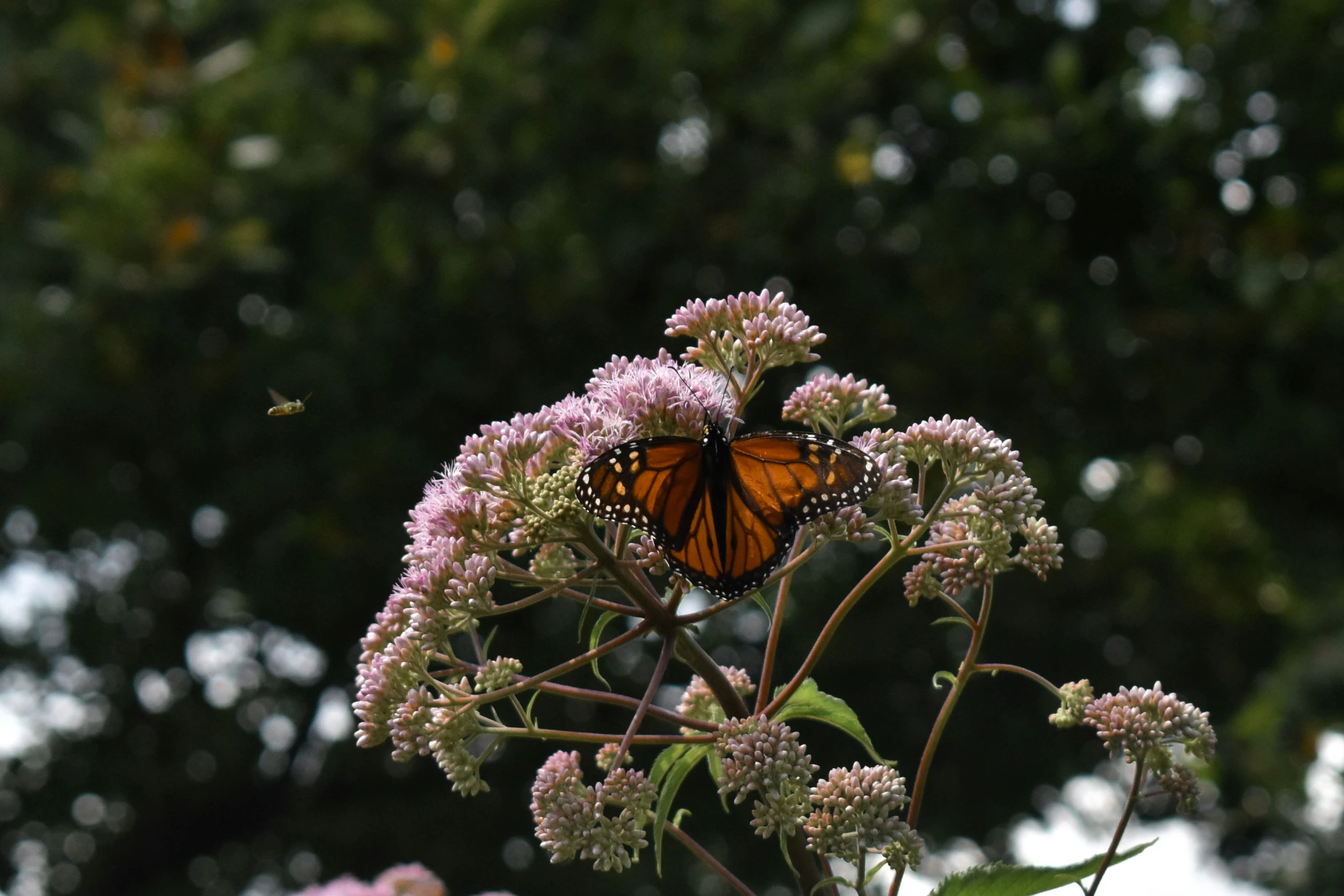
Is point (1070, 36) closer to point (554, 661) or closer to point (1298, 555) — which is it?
point (1298, 555)

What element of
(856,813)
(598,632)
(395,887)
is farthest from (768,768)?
(395,887)

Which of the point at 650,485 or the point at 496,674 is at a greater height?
the point at 650,485

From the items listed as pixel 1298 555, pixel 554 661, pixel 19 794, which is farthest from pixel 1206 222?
pixel 19 794

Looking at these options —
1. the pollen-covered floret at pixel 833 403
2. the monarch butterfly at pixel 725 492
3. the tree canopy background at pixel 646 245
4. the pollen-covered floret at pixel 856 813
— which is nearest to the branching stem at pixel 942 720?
the pollen-covered floret at pixel 856 813

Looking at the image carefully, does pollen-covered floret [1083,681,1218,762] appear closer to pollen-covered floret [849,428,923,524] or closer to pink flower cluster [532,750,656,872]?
pollen-covered floret [849,428,923,524]

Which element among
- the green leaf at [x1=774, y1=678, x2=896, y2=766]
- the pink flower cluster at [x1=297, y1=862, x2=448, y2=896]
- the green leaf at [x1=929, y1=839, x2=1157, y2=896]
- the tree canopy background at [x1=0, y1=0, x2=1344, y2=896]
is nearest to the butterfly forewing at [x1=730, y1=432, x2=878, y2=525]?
the green leaf at [x1=774, y1=678, x2=896, y2=766]

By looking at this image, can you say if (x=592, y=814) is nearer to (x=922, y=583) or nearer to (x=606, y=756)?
(x=606, y=756)
